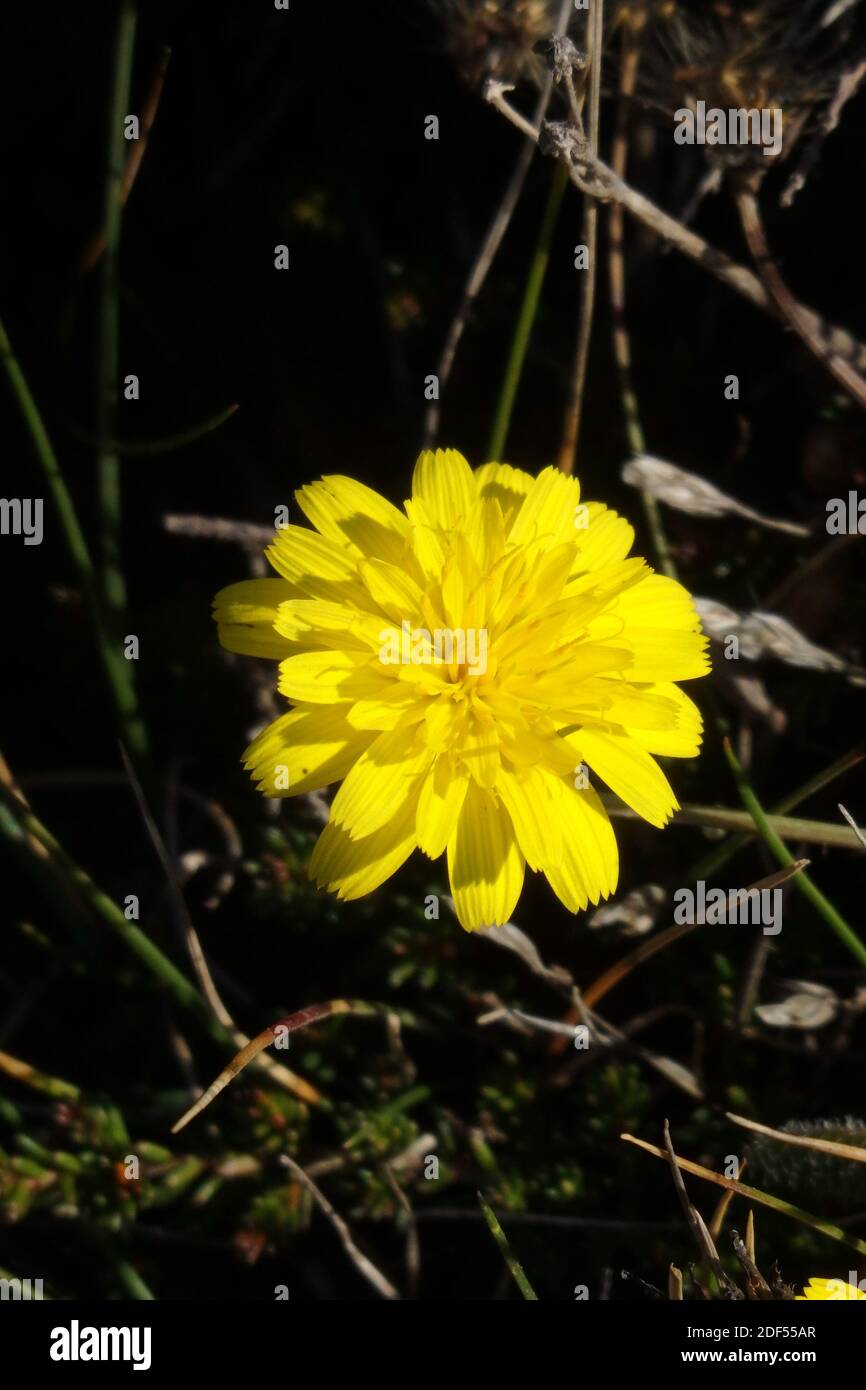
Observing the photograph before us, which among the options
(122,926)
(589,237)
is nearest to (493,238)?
(589,237)

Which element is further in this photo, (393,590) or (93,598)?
(93,598)

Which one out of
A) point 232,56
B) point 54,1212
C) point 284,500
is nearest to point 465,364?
point 284,500

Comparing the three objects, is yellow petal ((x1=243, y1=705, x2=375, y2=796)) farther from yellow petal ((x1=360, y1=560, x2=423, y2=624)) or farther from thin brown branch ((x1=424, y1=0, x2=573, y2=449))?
thin brown branch ((x1=424, y1=0, x2=573, y2=449))

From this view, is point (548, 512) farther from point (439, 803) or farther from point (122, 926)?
point (122, 926)

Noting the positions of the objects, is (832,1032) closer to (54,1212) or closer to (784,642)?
(784,642)

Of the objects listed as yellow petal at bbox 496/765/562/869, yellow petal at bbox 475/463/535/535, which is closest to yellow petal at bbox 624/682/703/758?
yellow petal at bbox 496/765/562/869

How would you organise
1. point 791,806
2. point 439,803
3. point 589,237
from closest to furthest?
1. point 439,803
2. point 791,806
3. point 589,237

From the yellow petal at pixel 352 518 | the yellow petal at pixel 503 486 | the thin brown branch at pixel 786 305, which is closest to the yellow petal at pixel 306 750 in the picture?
the yellow petal at pixel 352 518
